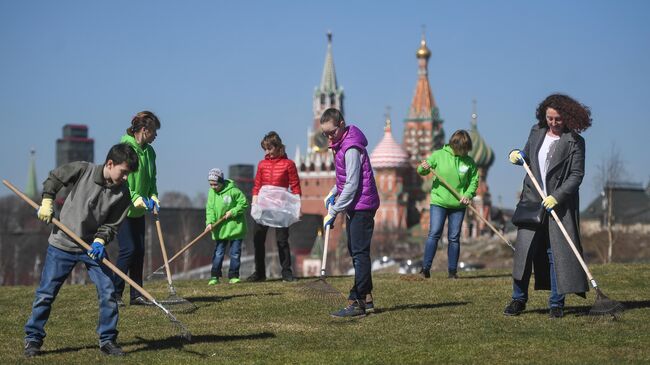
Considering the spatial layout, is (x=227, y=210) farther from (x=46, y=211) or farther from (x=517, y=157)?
(x=46, y=211)

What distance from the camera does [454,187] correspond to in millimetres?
14719

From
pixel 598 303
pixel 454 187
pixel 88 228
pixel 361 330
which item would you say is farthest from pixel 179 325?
pixel 454 187

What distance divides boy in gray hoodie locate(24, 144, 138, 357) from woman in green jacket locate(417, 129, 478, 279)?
6.10 meters

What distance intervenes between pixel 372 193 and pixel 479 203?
5439 inches

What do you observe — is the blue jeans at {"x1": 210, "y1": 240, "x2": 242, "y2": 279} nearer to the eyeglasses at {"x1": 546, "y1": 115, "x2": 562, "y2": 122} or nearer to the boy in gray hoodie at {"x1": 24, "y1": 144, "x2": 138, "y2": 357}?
the eyeglasses at {"x1": 546, "y1": 115, "x2": 562, "y2": 122}

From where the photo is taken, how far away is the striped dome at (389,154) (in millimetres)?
158250

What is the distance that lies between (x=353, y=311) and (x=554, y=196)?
7.27ft

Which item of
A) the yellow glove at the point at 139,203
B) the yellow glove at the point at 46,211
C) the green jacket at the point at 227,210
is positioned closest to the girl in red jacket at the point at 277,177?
the green jacket at the point at 227,210

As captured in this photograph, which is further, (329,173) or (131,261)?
(329,173)

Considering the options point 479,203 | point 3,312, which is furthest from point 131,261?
point 479,203

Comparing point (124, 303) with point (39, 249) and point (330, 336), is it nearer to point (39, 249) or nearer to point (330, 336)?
point (330, 336)

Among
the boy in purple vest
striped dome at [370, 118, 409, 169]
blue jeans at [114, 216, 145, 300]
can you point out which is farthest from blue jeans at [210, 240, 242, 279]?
striped dome at [370, 118, 409, 169]

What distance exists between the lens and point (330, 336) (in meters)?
9.93

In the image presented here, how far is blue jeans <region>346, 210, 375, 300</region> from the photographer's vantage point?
10961mm
